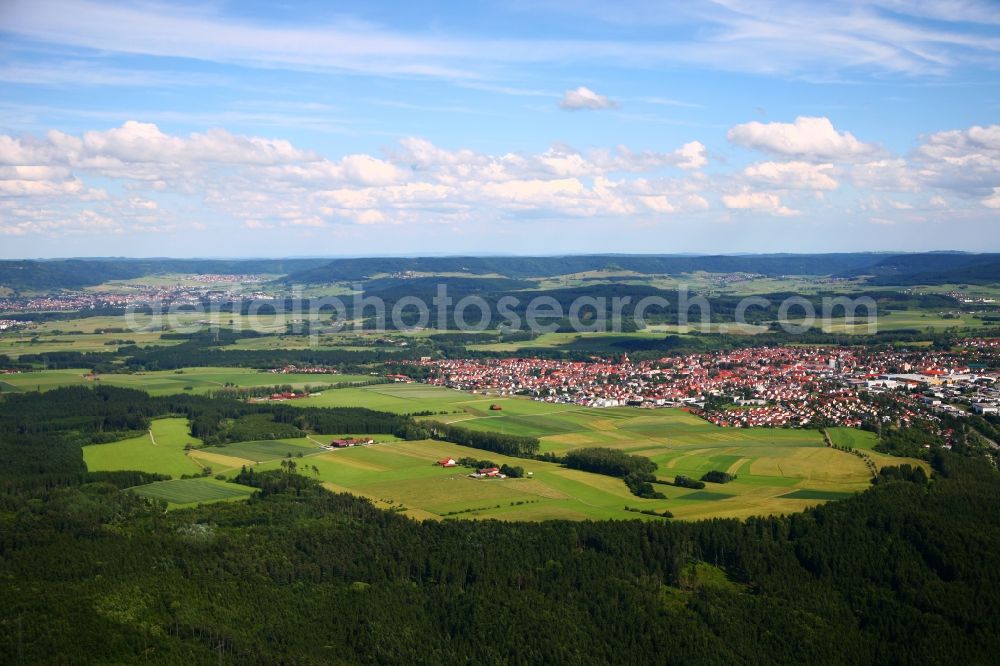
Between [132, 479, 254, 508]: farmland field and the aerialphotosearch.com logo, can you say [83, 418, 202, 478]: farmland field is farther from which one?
the aerialphotosearch.com logo

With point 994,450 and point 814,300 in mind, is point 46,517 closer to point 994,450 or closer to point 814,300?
point 994,450

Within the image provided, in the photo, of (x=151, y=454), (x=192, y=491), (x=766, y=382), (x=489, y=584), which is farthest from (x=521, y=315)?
(x=489, y=584)

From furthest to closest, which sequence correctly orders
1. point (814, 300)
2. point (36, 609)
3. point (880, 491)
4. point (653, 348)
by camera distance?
point (814, 300) < point (653, 348) < point (880, 491) < point (36, 609)

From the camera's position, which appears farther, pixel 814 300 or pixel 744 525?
pixel 814 300

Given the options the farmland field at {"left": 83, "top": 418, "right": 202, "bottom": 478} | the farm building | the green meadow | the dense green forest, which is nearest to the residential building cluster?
the green meadow

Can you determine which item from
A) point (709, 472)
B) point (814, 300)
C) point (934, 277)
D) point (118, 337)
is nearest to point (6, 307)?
point (118, 337)

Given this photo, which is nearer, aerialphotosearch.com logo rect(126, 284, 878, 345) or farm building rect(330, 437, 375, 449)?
farm building rect(330, 437, 375, 449)

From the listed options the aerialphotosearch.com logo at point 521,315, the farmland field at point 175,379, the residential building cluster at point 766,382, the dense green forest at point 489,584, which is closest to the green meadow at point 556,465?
the dense green forest at point 489,584
